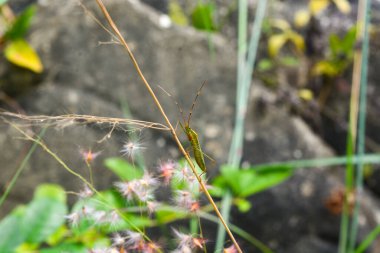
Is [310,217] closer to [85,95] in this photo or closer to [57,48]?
[85,95]

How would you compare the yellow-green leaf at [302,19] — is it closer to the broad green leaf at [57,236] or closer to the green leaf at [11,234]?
the broad green leaf at [57,236]

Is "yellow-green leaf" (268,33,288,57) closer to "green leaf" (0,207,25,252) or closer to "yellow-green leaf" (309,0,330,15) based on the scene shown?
"yellow-green leaf" (309,0,330,15)

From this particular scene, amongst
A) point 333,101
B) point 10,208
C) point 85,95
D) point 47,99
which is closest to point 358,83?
point 333,101

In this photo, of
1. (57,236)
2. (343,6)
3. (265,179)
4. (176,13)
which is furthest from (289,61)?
(57,236)

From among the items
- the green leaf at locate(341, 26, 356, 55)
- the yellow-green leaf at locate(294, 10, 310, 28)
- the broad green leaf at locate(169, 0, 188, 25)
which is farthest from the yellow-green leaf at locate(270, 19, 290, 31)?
the broad green leaf at locate(169, 0, 188, 25)

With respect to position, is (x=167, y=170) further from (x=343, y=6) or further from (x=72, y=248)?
(x=343, y=6)

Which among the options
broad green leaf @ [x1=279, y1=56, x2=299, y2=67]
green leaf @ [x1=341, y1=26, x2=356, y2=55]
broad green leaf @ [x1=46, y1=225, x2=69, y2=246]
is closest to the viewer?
broad green leaf @ [x1=46, y1=225, x2=69, y2=246]
